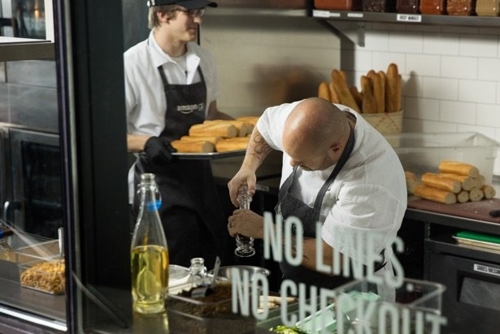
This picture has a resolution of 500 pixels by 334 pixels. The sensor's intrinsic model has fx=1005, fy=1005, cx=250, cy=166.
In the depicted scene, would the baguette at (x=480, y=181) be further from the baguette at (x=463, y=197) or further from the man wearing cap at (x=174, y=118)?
the man wearing cap at (x=174, y=118)

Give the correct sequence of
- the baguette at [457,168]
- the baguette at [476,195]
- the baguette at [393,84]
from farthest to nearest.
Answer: the baguette at [393,84] < the baguette at [476,195] < the baguette at [457,168]

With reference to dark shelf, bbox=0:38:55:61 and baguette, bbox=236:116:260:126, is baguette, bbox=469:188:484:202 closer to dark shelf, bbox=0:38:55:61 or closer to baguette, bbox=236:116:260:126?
baguette, bbox=236:116:260:126

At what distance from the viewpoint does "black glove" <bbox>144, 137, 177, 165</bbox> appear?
1649mm

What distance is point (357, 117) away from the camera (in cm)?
145

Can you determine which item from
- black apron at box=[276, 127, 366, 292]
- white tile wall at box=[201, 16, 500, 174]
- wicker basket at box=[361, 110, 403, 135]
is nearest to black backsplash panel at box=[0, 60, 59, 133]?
white tile wall at box=[201, 16, 500, 174]

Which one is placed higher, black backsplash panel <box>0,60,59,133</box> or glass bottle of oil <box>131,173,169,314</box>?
black backsplash panel <box>0,60,59,133</box>

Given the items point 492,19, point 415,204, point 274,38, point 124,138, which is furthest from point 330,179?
point 492,19

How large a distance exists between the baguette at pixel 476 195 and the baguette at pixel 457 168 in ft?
0.29

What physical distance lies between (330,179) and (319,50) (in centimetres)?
93

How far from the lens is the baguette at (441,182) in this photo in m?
1.85

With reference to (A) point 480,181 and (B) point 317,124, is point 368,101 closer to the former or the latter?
(A) point 480,181

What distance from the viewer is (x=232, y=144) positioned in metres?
1.59

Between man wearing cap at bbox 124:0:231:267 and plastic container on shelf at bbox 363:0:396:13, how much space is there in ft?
4.67

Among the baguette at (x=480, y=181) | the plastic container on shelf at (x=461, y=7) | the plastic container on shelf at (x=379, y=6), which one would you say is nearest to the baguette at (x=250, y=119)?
the baguette at (x=480, y=181)
